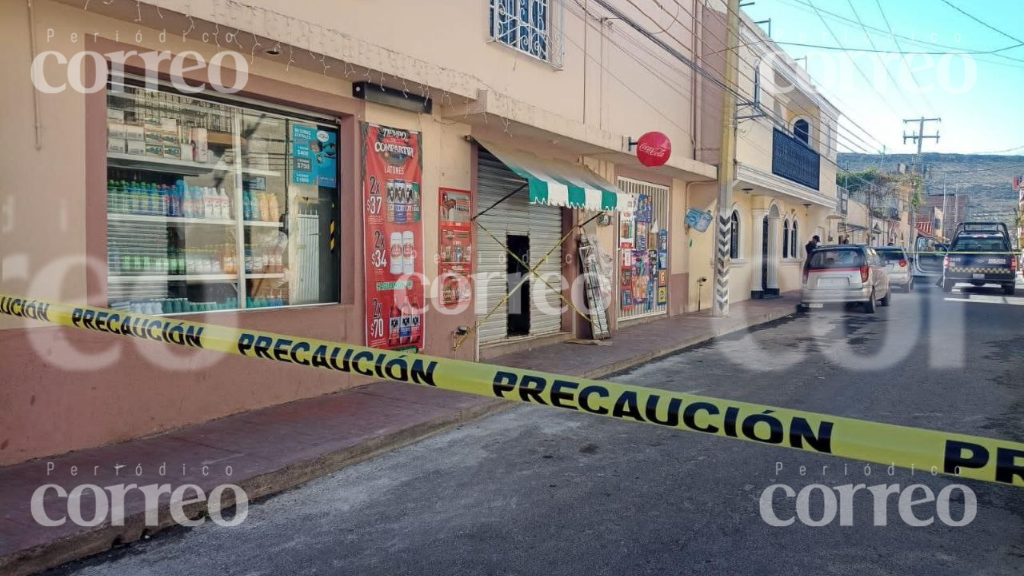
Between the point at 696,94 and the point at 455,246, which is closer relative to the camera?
the point at 455,246

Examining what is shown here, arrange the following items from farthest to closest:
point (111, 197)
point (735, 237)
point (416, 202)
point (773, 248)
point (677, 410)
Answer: point (773, 248) → point (735, 237) → point (416, 202) → point (111, 197) → point (677, 410)

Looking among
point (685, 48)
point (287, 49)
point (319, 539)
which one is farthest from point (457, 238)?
point (685, 48)

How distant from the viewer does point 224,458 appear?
17.8 ft

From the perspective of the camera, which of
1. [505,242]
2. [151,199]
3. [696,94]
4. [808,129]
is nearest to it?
[151,199]

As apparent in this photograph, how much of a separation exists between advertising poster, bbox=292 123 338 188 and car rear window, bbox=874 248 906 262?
903 inches

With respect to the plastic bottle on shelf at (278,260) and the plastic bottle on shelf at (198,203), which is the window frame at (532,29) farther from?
the plastic bottle on shelf at (198,203)

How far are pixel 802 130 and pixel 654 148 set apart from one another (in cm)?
1853

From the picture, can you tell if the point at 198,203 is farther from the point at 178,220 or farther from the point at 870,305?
the point at 870,305

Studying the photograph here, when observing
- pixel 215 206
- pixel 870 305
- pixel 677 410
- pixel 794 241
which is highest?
pixel 794 241

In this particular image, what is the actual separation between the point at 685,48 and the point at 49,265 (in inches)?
572

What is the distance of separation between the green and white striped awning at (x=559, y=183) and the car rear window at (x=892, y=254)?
18.1m

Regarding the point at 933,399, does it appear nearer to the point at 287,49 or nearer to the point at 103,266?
the point at 287,49

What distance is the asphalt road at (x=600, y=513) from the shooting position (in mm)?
3734

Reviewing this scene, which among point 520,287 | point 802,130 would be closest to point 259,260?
point 520,287
